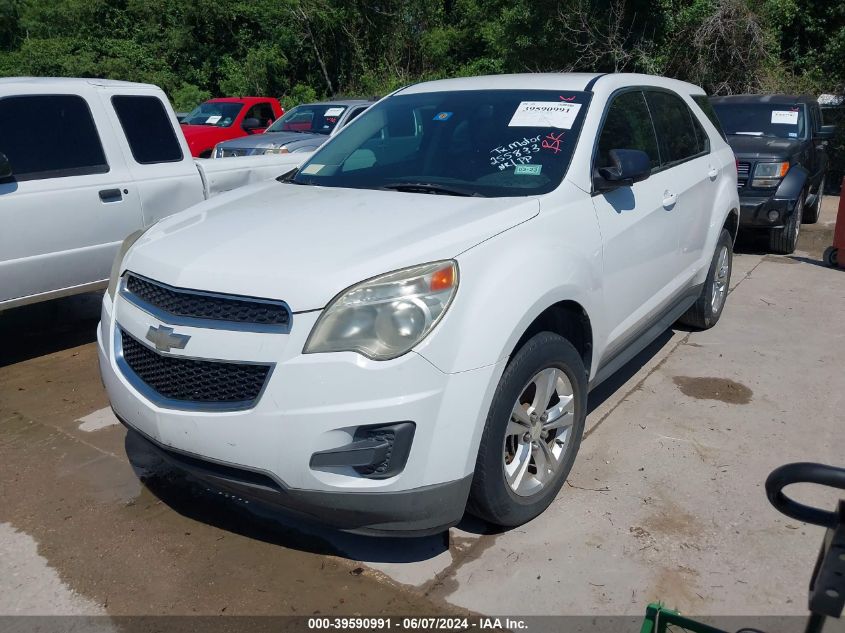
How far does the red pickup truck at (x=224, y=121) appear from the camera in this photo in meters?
14.0

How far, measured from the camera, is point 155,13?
29.6 m

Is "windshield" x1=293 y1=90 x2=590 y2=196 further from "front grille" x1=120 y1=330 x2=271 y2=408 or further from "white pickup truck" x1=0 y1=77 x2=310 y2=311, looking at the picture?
"white pickup truck" x1=0 y1=77 x2=310 y2=311

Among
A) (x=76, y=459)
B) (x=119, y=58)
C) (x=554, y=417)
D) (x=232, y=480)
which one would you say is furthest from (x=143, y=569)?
(x=119, y=58)

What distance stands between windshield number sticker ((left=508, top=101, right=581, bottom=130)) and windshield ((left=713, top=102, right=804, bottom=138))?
617 cm

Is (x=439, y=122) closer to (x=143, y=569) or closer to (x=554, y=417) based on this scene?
(x=554, y=417)

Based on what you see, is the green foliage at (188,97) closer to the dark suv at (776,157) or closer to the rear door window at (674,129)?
the dark suv at (776,157)

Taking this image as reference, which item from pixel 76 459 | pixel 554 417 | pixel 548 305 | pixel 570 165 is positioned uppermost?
pixel 570 165

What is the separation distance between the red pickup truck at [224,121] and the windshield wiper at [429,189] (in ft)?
34.5

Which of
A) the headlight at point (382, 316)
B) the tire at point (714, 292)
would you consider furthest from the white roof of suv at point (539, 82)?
the headlight at point (382, 316)

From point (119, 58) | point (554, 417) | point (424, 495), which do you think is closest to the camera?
point (424, 495)

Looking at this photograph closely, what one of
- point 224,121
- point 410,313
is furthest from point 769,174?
point 224,121

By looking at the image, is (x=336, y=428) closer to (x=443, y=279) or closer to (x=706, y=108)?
(x=443, y=279)

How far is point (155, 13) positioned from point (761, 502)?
102 feet

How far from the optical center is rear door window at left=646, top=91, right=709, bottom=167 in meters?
4.66
